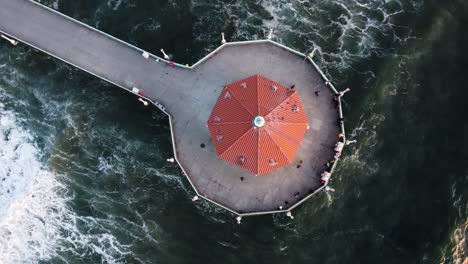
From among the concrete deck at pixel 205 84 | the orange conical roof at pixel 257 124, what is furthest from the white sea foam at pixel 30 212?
the orange conical roof at pixel 257 124

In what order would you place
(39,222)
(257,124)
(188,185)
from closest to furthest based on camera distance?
(257,124)
(188,185)
(39,222)

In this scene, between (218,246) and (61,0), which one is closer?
(218,246)

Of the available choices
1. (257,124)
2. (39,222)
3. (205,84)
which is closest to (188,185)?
(205,84)

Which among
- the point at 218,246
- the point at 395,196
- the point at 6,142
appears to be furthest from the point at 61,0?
the point at 395,196

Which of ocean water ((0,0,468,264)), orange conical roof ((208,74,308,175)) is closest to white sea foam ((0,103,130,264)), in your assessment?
A: ocean water ((0,0,468,264))

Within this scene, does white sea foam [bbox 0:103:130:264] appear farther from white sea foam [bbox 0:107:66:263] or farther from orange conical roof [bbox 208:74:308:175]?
orange conical roof [bbox 208:74:308:175]

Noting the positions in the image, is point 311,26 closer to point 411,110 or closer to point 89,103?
point 411,110

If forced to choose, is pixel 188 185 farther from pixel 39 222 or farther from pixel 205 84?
pixel 39 222
